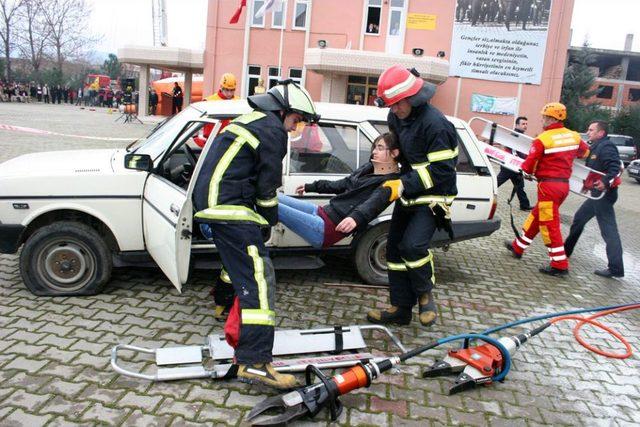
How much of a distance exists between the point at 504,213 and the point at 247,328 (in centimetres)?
875

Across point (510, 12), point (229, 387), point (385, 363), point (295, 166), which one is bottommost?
point (229, 387)

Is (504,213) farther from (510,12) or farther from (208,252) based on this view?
(510,12)

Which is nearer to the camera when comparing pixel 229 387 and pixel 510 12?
pixel 229 387

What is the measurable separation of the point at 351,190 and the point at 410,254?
0.81 metres

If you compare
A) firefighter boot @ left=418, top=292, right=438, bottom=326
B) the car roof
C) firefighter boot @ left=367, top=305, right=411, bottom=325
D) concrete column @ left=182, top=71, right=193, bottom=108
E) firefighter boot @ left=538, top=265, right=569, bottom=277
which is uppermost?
concrete column @ left=182, top=71, right=193, bottom=108

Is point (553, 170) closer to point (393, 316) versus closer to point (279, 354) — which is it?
point (393, 316)

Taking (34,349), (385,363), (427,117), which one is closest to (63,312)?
(34,349)

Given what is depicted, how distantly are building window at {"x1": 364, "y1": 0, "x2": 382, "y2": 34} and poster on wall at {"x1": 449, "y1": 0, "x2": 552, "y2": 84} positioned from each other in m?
3.48

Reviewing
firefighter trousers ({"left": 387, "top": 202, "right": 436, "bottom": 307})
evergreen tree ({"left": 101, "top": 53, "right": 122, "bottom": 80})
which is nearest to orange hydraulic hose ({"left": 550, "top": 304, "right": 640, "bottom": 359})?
firefighter trousers ({"left": 387, "top": 202, "right": 436, "bottom": 307})

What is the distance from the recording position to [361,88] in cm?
2530

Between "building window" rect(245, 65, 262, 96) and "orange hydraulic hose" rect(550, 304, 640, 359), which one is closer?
"orange hydraulic hose" rect(550, 304, 640, 359)

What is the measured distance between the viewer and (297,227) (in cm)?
451

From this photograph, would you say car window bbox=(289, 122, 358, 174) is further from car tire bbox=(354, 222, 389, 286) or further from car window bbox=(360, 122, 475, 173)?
car window bbox=(360, 122, 475, 173)

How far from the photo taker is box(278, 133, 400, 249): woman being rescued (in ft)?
14.7
